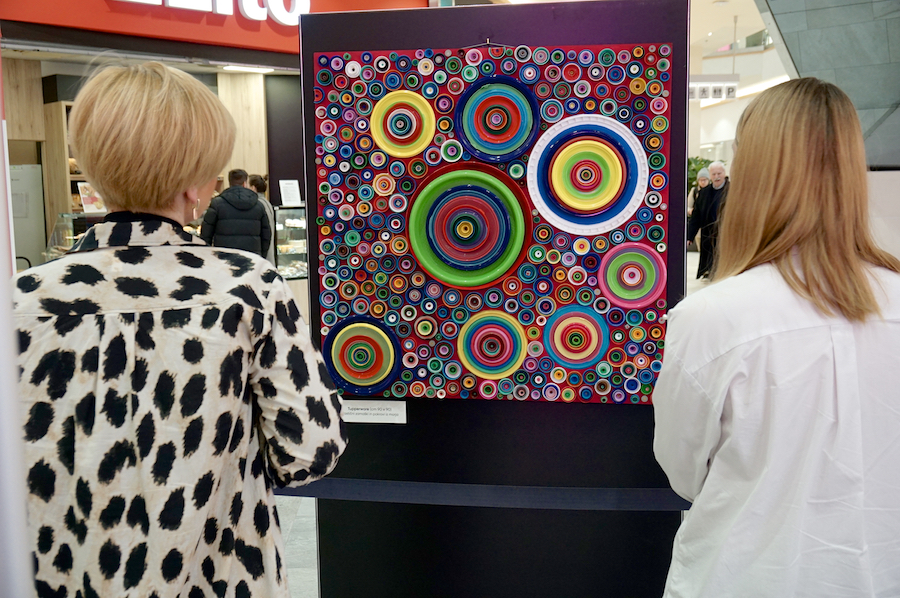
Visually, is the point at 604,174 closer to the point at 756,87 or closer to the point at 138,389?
the point at 138,389

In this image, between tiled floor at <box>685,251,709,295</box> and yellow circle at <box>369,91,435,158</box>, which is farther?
tiled floor at <box>685,251,709,295</box>

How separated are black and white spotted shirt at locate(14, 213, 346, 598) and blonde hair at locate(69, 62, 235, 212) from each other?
5cm

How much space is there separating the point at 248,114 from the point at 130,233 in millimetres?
6739

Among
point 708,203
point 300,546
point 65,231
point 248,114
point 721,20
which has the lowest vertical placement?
point 300,546

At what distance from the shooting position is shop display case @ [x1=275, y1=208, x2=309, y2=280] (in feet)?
22.8

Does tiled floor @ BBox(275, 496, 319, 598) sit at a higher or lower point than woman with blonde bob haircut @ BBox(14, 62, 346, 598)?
lower

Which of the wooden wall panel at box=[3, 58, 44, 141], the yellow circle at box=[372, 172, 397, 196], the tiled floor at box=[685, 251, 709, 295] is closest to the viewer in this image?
the yellow circle at box=[372, 172, 397, 196]

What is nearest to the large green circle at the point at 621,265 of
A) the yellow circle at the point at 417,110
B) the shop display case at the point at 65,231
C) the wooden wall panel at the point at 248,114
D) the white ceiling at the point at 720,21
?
the yellow circle at the point at 417,110

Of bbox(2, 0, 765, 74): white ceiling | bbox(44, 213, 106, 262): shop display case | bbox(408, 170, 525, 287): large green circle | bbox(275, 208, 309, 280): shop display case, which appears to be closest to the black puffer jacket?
bbox(44, 213, 106, 262): shop display case

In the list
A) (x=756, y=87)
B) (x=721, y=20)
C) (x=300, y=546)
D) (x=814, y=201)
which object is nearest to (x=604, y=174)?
(x=814, y=201)

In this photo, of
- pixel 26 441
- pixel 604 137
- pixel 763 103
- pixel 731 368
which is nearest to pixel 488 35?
pixel 604 137

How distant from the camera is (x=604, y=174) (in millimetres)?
2031

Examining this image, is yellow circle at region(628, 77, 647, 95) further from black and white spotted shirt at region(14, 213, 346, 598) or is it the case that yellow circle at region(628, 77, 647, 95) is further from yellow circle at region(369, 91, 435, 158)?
black and white spotted shirt at region(14, 213, 346, 598)

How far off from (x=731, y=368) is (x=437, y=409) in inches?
46.8
